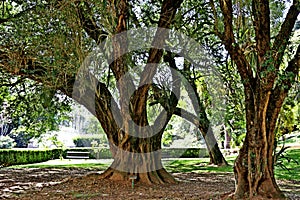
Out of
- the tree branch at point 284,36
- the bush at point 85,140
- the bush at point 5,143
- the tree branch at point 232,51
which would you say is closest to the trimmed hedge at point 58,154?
the bush at point 85,140

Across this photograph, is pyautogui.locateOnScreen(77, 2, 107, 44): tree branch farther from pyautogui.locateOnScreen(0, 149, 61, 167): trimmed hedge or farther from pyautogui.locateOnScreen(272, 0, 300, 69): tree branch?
pyautogui.locateOnScreen(0, 149, 61, 167): trimmed hedge

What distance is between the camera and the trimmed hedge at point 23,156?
52.4 feet

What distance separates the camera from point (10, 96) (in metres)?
10.6

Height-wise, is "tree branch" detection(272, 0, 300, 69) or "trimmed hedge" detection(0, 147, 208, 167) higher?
"tree branch" detection(272, 0, 300, 69)

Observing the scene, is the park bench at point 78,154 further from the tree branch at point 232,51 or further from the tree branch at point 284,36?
the tree branch at point 284,36

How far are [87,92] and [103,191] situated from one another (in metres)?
2.35

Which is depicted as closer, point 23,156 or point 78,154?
point 23,156

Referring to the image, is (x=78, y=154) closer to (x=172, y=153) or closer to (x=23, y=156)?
(x=23, y=156)

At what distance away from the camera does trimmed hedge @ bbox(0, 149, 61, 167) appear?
52.4ft

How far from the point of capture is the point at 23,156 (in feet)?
56.5

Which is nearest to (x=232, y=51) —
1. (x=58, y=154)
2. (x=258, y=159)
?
(x=258, y=159)

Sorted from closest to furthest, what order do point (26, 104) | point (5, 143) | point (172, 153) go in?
point (26, 104)
point (172, 153)
point (5, 143)

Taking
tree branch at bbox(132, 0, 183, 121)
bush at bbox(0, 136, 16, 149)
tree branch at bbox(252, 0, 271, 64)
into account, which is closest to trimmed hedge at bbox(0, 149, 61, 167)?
bush at bbox(0, 136, 16, 149)

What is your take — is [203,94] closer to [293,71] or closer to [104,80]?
[104,80]
